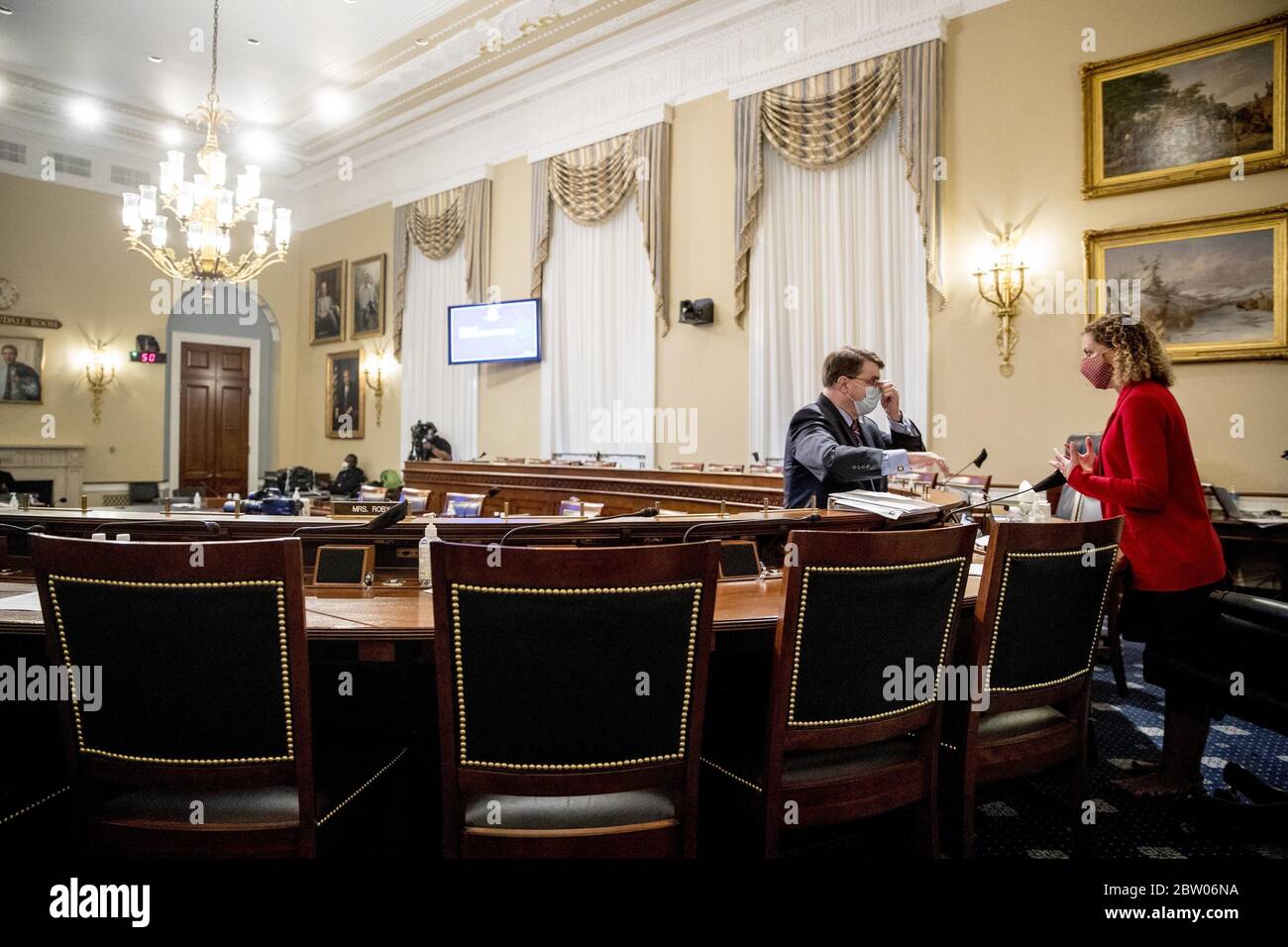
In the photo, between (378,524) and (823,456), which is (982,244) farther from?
(378,524)

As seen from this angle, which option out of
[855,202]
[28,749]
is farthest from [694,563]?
[855,202]

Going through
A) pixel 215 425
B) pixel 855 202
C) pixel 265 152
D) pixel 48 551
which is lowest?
pixel 48 551

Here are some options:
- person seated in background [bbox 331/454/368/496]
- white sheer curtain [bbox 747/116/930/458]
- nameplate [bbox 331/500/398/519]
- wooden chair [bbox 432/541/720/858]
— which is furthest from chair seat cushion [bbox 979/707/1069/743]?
person seated in background [bbox 331/454/368/496]

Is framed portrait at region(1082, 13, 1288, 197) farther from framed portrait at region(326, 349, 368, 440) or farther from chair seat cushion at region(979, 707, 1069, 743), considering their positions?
framed portrait at region(326, 349, 368, 440)

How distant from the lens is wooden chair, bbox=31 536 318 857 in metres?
1.39

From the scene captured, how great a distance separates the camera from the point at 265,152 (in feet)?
35.3

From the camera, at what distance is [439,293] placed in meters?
9.76

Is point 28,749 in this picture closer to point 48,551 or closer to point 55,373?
point 48,551

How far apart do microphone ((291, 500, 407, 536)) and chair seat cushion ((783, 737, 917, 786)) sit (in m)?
1.18

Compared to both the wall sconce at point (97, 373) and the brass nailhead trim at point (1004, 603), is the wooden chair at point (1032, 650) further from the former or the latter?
the wall sconce at point (97, 373)

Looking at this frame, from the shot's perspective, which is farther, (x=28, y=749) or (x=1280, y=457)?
(x=1280, y=457)

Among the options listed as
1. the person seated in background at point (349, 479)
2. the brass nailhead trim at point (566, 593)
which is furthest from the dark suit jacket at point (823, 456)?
the person seated in background at point (349, 479)
